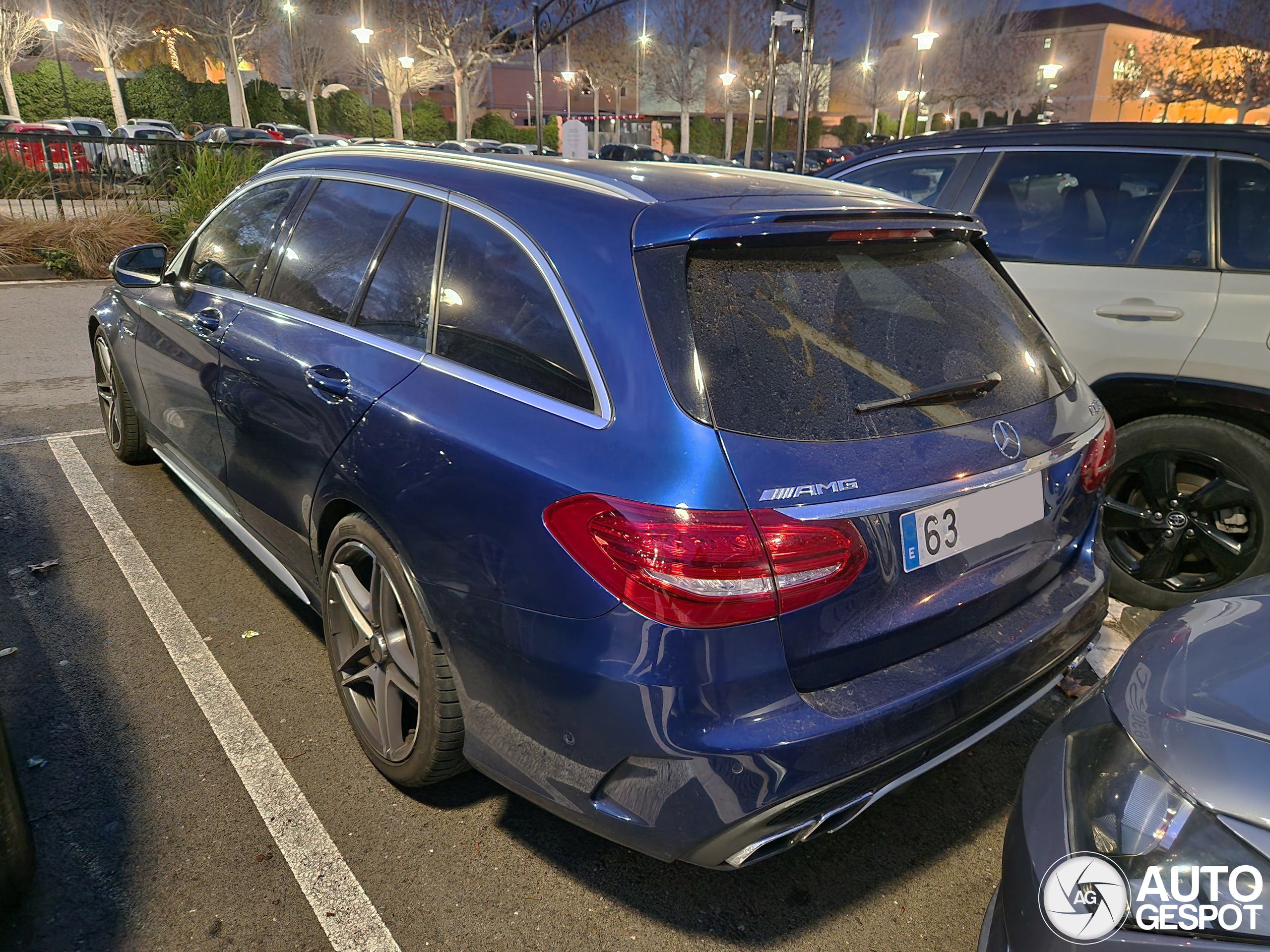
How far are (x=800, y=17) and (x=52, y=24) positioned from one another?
3591 cm

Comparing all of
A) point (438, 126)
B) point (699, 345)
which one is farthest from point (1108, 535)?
point (438, 126)

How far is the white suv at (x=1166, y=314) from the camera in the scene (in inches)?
137

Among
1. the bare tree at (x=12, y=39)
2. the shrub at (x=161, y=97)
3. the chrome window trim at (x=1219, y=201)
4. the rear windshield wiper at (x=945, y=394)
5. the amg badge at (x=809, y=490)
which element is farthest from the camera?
the shrub at (x=161, y=97)

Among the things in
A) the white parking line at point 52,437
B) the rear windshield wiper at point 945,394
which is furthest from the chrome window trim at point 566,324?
the white parking line at point 52,437

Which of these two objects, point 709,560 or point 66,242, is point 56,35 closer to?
point 66,242

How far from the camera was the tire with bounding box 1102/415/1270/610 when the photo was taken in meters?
3.48

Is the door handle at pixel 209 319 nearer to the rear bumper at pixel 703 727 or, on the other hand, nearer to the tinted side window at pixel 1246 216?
the rear bumper at pixel 703 727

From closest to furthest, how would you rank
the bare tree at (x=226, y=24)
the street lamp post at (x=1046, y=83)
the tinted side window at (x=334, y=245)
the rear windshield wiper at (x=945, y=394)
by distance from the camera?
the rear windshield wiper at (x=945, y=394) < the tinted side window at (x=334, y=245) < the bare tree at (x=226, y=24) < the street lamp post at (x=1046, y=83)

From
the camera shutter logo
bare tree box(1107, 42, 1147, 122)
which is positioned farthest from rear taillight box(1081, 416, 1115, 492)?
bare tree box(1107, 42, 1147, 122)

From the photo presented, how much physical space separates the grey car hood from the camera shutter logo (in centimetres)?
19

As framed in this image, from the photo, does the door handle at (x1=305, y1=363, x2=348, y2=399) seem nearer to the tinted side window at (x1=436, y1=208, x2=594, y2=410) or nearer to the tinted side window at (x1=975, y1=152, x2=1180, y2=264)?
the tinted side window at (x1=436, y1=208, x2=594, y2=410)

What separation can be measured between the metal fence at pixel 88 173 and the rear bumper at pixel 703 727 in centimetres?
1324

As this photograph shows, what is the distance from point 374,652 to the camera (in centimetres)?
258

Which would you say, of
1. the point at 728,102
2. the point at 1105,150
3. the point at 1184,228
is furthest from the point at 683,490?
the point at 728,102
